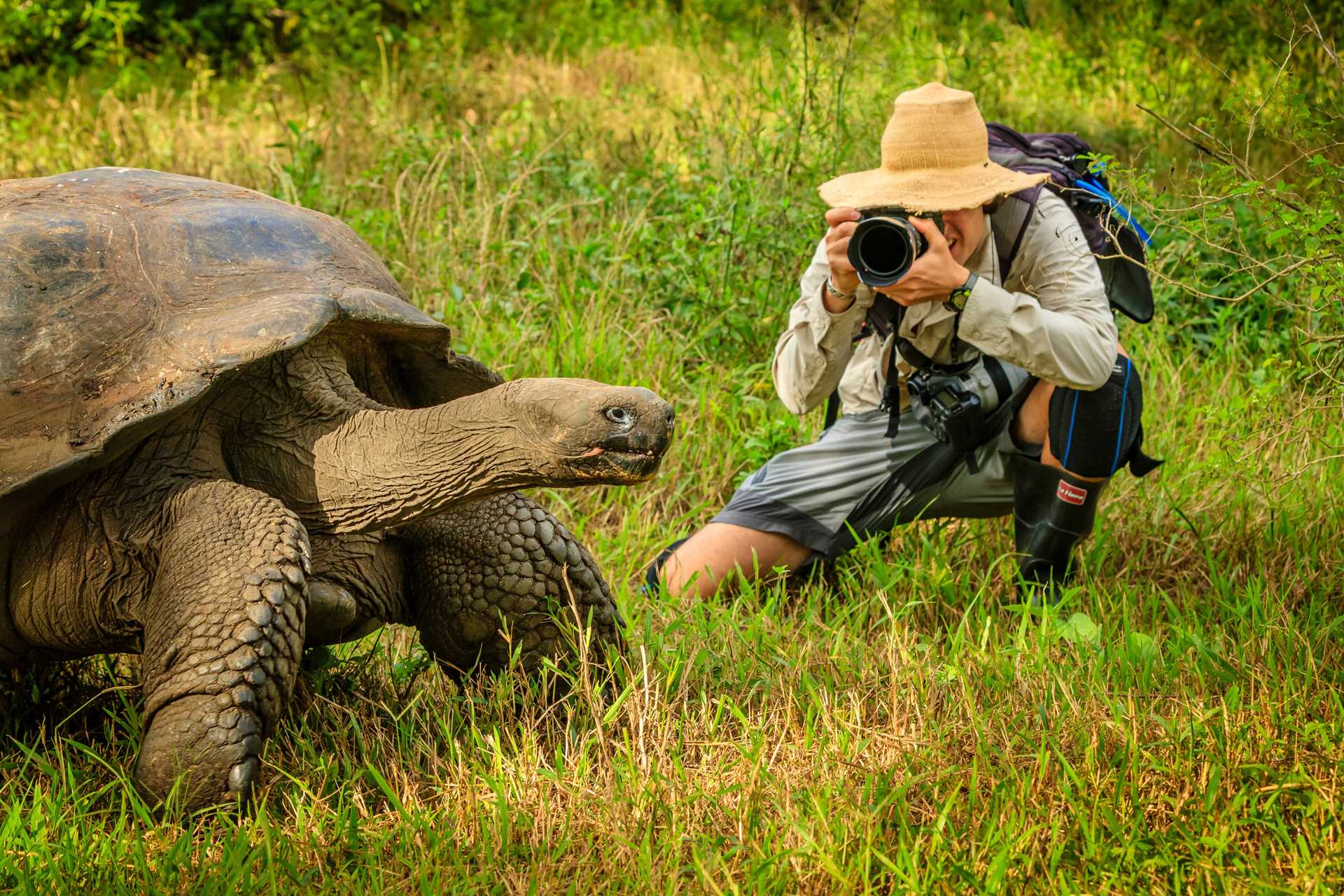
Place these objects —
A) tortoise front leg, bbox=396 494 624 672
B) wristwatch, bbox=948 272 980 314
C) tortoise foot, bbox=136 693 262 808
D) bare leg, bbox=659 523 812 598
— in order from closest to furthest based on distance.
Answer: tortoise foot, bbox=136 693 262 808, tortoise front leg, bbox=396 494 624 672, wristwatch, bbox=948 272 980 314, bare leg, bbox=659 523 812 598

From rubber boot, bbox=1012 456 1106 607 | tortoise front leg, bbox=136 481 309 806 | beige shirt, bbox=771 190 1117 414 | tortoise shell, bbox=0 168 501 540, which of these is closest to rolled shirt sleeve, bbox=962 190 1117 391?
beige shirt, bbox=771 190 1117 414

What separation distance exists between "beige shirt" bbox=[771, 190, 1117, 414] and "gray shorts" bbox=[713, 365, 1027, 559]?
202mm

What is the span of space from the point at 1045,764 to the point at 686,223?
10.1 feet

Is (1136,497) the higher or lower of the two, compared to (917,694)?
lower

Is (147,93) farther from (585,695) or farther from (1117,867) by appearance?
(1117,867)

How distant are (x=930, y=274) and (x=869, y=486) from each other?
877mm

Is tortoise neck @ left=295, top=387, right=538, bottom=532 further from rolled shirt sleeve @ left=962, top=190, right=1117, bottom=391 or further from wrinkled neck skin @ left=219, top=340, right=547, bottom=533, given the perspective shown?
rolled shirt sleeve @ left=962, top=190, right=1117, bottom=391

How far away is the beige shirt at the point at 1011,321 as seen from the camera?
9.89 ft

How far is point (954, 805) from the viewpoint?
2.11 meters

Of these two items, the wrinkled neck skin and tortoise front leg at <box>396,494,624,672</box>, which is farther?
tortoise front leg at <box>396,494,624,672</box>

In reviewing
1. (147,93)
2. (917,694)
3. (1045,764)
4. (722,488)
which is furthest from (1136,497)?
(147,93)

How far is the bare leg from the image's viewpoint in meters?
3.46

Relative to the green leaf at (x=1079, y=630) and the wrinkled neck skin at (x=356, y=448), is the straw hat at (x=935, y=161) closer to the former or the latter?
the green leaf at (x=1079, y=630)

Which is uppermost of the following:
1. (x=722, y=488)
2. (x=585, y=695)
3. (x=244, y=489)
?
(x=244, y=489)
